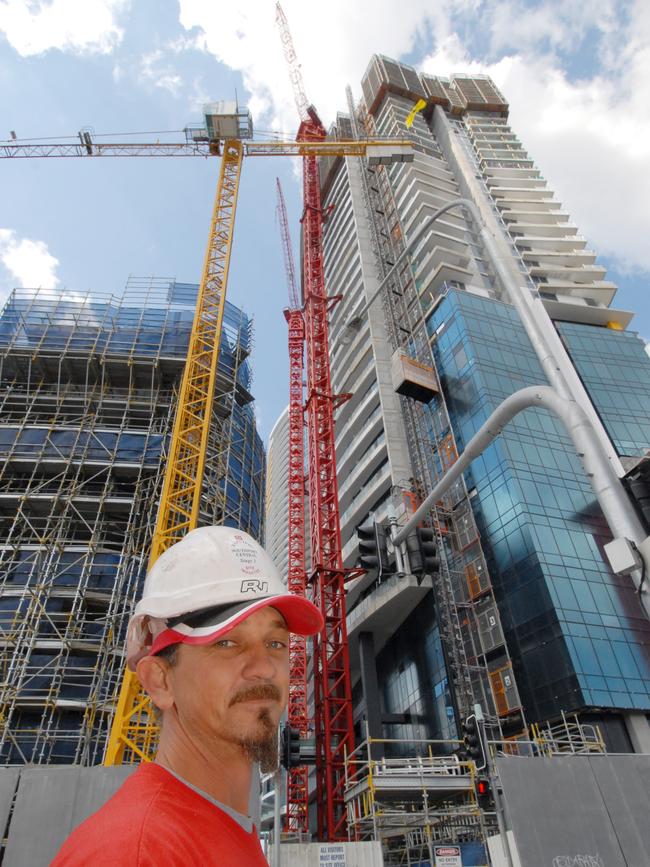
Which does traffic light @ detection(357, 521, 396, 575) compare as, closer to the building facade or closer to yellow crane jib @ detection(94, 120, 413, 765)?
yellow crane jib @ detection(94, 120, 413, 765)

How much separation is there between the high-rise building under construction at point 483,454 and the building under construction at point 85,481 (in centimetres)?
1167

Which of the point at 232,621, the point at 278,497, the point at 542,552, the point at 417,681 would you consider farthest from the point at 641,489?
the point at 278,497

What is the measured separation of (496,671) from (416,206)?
1741 inches

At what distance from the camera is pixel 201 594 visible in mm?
1915

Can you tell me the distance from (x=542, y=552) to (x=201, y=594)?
2890 cm

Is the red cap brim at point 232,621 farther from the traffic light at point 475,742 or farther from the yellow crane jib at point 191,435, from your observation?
the yellow crane jib at point 191,435

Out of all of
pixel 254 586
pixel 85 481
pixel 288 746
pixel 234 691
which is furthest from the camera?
pixel 85 481

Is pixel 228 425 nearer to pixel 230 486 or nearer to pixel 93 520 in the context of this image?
pixel 230 486

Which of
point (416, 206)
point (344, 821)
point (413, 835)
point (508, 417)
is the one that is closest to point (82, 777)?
point (508, 417)

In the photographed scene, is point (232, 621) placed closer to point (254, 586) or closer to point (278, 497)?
point (254, 586)

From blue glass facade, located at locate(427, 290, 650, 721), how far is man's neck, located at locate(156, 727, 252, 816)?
26202 millimetres

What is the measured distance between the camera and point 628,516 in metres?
5.95

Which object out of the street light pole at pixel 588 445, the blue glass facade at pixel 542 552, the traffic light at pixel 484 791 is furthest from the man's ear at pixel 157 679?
the blue glass facade at pixel 542 552

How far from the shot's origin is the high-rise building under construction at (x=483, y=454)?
25.6m
